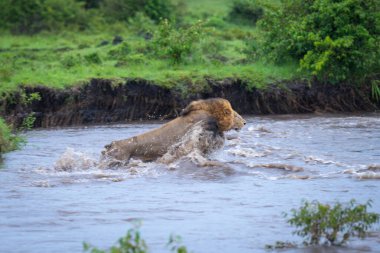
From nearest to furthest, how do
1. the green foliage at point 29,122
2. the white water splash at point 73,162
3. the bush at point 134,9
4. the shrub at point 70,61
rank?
the white water splash at point 73,162
the green foliage at point 29,122
the shrub at point 70,61
the bush at point 134,9

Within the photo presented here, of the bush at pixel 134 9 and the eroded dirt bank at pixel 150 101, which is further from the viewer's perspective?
the bush at pixel 134 9

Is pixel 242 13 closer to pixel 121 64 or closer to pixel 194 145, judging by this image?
pixel 121 64

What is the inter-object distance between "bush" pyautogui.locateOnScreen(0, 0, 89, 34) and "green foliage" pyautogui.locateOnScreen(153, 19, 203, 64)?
1089 centimetres

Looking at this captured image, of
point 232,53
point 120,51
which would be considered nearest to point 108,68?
point 120,51

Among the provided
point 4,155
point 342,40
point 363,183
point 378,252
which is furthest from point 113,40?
point 378,252

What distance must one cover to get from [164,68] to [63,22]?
1247 cm

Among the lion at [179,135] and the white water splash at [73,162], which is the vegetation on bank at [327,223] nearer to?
the lion at [179,135]

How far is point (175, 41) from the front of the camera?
24453 mm

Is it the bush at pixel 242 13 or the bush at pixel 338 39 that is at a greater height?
the bush at pixel 242 13

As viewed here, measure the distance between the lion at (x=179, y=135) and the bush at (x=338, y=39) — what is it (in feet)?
26.7

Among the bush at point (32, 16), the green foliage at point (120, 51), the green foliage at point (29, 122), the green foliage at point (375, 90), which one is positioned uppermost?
the bush at point (32, 16)

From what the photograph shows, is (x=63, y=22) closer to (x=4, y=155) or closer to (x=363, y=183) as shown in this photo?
(x=4, y=155)

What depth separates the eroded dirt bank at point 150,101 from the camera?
68.4 ft

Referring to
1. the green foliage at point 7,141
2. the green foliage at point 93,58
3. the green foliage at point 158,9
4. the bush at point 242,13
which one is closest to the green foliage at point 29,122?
the green foliage at point 7,141
